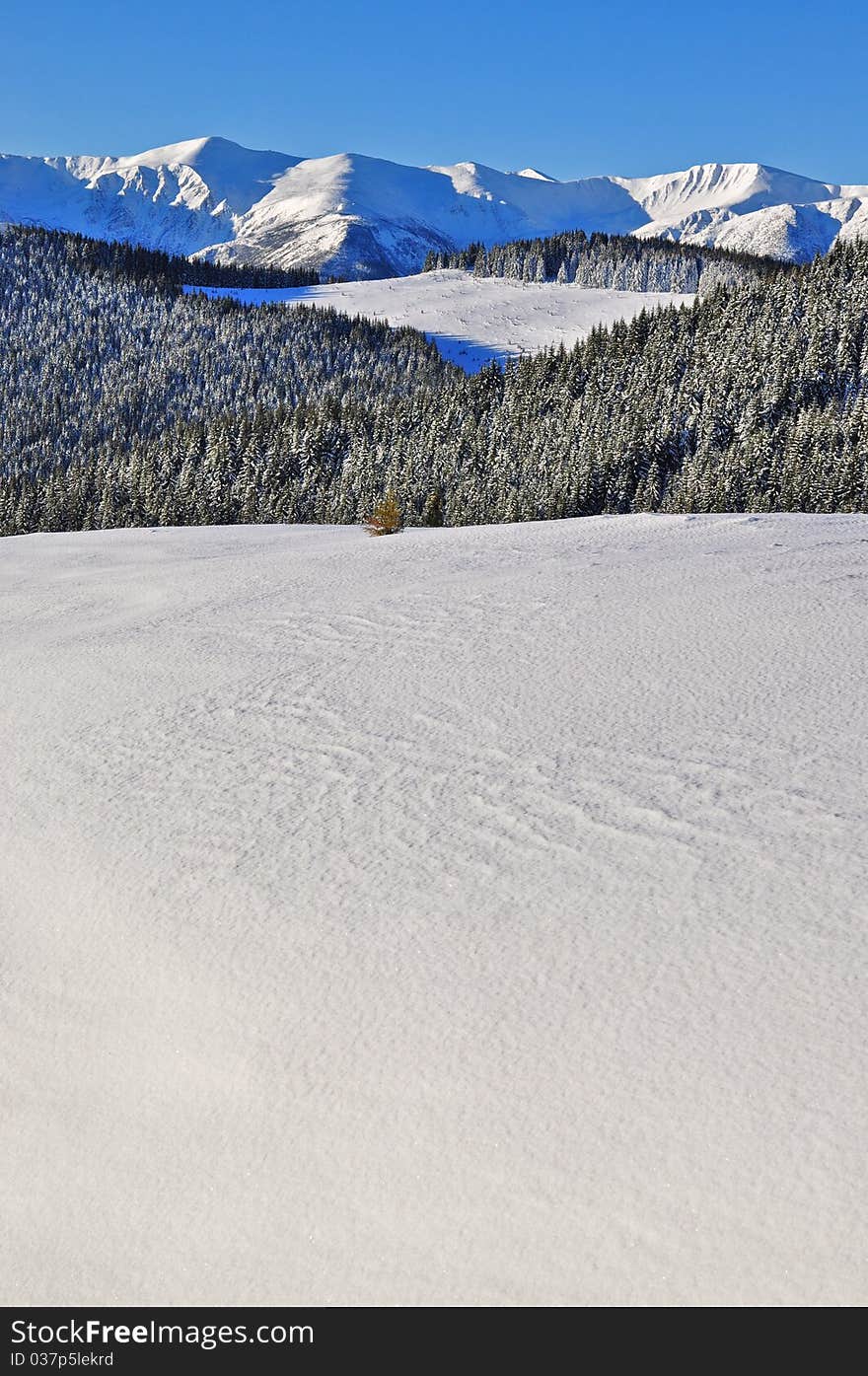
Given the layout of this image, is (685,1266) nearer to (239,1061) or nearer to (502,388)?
(239,1061)

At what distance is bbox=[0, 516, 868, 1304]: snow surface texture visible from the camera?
12.6ft

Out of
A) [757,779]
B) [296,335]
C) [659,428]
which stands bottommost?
[757,779]

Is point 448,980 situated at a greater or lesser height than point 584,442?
lesser

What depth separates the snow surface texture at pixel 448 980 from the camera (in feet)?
12.6

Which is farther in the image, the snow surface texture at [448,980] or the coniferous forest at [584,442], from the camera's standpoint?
the coniferous forest at [584,442]

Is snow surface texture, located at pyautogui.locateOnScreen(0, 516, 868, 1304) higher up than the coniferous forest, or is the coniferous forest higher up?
the coniferous forest

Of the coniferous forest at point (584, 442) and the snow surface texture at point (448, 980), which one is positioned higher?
the coniferous forest at point (584, 442)

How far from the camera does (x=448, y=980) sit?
5062 mm

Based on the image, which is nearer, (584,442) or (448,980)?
(448,980)

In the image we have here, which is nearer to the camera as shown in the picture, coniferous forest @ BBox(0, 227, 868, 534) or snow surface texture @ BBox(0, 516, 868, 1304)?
snow surface texture @ BBox(0, 516, 868, 1304)
